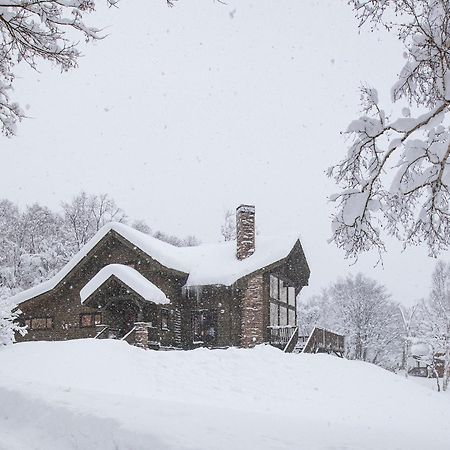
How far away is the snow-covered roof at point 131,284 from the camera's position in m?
22.8

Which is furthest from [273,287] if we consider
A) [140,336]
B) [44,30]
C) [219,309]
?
[44,30]

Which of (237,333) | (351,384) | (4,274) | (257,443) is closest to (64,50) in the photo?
(257,443)

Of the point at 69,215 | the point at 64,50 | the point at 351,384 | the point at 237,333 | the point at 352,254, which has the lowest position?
the point at 351,384

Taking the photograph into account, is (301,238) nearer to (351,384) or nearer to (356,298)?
(351,384)

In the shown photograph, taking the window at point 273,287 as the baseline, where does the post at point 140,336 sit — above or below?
below

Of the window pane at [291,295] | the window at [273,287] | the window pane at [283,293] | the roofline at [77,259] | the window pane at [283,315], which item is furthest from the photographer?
the window pane at [291,295]

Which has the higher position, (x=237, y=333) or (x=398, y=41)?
(x=398, y=41)

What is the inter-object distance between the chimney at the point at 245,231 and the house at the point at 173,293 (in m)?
0.05

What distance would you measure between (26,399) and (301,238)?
20644 mm

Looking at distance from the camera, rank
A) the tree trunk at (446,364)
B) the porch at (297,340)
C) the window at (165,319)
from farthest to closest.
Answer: the tree trunk at (446,364) → the window at (165,319) → the porch at (297,340)

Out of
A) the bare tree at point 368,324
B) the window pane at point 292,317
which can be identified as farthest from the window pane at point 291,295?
the bare tree at point 368,324

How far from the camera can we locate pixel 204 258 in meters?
26.8

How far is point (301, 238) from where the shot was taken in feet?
92.2

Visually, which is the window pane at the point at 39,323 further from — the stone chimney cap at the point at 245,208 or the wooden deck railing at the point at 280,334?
the wooden deck railing at the point at 280,334
